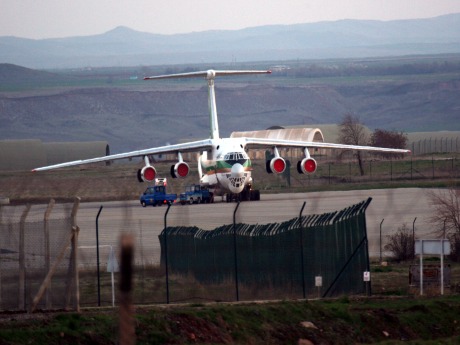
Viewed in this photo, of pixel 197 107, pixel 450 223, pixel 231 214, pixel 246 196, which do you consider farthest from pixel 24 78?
pixel 450 223

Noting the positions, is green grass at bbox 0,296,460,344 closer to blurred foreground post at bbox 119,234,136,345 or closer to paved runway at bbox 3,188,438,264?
paved runway at bbox 3,188,438,264

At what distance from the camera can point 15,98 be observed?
426ft

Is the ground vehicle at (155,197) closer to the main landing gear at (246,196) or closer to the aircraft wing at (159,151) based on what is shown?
the aircraft wing at (159,151)

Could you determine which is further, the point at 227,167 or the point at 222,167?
the point at 222,167

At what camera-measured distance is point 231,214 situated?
101 feet

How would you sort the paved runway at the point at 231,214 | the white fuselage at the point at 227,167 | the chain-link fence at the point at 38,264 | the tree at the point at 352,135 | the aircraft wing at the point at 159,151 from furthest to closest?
the tree at the point at 352,135, the aircraft wing at the point at 159,151, the white fuselage at the point at 227,167, the paved runway at the point at 231,214, the chain-link fence at the point at 38,264

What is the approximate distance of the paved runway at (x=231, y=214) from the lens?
2083 cm

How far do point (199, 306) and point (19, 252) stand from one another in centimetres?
291

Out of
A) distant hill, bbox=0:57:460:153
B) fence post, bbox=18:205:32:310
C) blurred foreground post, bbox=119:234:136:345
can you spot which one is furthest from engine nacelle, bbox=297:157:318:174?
distant hill, bbox=0:57:460:153

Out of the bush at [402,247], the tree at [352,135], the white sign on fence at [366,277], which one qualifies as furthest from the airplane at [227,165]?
the tree at [352,135]

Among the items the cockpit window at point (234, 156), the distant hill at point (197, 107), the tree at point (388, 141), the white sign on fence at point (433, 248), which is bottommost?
the white sign on fence at point (433, 248)

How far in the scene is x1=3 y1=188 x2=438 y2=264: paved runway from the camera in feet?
68.3

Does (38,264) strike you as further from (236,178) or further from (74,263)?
(236,178)

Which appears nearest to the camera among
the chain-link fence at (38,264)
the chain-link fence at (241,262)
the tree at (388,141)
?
the chain-link fence at (38,264)
